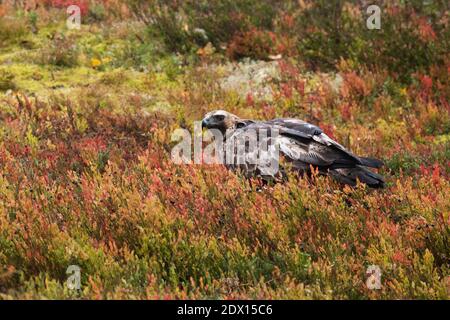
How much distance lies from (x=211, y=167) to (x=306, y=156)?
1030mm

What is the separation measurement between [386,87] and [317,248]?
614 cm

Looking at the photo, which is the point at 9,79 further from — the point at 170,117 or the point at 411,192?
the point at 411,192

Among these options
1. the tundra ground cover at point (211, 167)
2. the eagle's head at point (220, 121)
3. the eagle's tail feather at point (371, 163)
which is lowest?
the tundra ground cover at point (211, 167)

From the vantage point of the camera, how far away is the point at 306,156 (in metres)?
6.60

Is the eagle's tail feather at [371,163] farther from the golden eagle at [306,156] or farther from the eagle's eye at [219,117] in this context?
the eagle's eye at [219,117]

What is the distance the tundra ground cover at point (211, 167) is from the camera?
16.4 feet

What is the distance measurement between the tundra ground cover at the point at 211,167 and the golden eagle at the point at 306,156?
19 centimetres

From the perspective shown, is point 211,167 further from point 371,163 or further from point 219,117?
point 371,163

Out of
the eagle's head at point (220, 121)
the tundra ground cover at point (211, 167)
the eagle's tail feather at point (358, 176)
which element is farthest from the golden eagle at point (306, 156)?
the eagle's head at point (220, 121)

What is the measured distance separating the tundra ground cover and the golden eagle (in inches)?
7.6

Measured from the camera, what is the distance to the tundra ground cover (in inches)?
196

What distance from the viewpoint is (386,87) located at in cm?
1082

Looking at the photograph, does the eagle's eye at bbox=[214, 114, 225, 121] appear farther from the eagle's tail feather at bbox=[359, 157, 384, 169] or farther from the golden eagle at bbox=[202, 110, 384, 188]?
the eagle's tail feather at bbox=[359, 157, 384, 169]

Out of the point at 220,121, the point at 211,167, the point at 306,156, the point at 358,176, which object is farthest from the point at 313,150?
the point at 220,121
